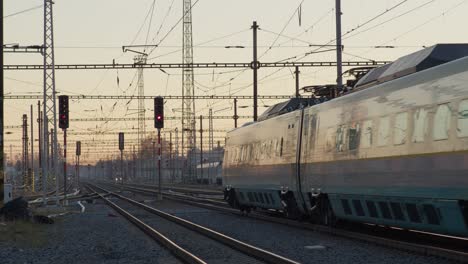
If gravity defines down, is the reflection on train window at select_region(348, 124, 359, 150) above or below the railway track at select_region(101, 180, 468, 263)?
above

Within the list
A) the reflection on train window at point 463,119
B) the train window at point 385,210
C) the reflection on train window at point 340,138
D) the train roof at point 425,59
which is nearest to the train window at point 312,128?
the reflection on train window at point 340,138

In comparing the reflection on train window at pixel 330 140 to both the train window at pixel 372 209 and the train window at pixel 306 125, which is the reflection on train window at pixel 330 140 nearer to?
the train window at pixel 306 125

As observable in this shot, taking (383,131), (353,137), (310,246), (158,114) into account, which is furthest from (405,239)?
(158,114)

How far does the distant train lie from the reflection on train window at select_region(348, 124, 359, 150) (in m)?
0.02

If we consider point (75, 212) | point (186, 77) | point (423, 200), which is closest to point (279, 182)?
point (423, 200)

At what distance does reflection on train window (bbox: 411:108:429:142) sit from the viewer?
13648 millimetres

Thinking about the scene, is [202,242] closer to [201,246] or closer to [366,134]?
[201,246]

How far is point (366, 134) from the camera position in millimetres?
16391

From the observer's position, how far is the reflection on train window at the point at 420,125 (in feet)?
44.8

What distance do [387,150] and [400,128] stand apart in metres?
0.76

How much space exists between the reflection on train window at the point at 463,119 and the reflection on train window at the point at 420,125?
1125mm

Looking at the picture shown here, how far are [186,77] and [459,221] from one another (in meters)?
55.8

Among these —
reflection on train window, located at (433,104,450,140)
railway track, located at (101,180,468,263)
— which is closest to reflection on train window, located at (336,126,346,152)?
railway track, located at (101,180,468,263)

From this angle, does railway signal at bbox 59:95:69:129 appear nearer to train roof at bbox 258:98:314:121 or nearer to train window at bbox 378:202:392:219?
train roof at bbox 258:98:314:121
